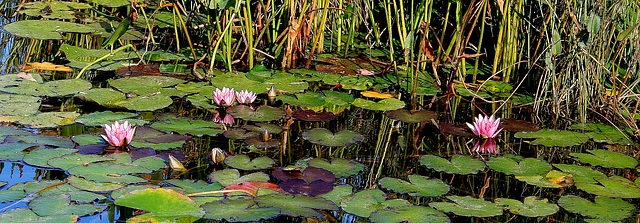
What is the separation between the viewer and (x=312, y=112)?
3131 millimetres

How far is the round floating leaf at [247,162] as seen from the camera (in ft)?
7.38

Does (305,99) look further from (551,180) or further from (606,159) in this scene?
(606,159)

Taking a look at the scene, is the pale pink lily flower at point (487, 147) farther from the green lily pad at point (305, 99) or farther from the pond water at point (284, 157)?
the green lily pad at point (305, 99)

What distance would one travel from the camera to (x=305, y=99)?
342cm

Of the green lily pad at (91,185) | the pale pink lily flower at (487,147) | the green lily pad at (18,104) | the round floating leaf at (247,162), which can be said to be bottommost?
the green lily pad at (91,185)

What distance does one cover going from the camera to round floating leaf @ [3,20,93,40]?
4.27 m

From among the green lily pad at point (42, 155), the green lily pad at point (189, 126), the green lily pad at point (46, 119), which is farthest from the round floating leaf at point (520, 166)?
the green lily pad at point (46, 119)

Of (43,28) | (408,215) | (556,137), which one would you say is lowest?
(408,215)

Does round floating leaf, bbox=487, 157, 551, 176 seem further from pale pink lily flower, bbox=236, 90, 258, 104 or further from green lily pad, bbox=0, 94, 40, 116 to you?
green lily pad, bbox=0, 94, 40, 116

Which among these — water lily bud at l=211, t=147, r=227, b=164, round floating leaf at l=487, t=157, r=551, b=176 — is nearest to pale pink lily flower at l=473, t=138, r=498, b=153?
Result: round floating leaf at l=487, t=157, r=551, b=176

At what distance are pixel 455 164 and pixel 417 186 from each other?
1.19 feet

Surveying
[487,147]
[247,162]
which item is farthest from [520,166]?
[247,162]

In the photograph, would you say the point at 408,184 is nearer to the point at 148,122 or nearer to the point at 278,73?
the point at 148,122

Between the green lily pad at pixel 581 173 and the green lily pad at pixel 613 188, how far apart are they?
36mm
